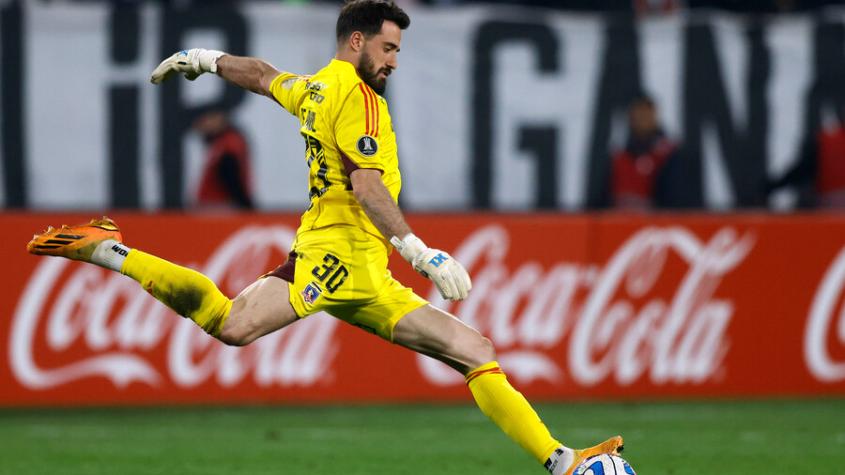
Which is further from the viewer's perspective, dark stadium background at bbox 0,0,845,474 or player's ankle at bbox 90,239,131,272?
dark stadium background at bbox 0,0,845,474

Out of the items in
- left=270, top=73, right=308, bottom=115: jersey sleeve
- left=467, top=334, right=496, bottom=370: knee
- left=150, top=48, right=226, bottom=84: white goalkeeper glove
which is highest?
left=150, top=48, right=226, bottom=84: white goalkeeper glove

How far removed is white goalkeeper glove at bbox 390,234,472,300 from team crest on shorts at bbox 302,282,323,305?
0.56m

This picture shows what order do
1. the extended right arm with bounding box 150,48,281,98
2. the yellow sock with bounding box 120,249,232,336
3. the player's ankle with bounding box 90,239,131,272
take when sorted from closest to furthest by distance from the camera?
the yellow sock with bounding box 120,249,232,336, the player's ankle with bounding box 90,239,131,272, the extended right arm with bounding box 150,48,281,98

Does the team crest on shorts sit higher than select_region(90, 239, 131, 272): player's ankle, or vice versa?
select_region(90, 239, 131, 272): player's ankle

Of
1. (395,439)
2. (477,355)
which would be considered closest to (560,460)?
(477,355)

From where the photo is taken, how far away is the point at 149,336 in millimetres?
10742

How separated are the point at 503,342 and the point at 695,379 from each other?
1.55 meters

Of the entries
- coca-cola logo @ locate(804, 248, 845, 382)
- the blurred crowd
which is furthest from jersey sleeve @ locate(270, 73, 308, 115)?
the blurred crowd

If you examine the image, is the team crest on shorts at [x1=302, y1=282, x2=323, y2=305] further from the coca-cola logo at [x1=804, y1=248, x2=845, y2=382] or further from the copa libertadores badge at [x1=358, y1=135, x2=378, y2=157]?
the coca-cola logo at [x1=804, y1=248, x2=845, y2=382]

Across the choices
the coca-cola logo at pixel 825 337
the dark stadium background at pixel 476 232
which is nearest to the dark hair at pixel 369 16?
the dark stadium background at pixel 476 232

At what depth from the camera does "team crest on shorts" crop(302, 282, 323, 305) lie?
651 cm

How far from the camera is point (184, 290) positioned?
6.52 metres

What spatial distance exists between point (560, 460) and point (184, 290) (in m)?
1.81

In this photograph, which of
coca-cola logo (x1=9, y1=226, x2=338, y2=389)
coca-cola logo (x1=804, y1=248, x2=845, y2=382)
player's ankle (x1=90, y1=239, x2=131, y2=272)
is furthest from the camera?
coca-cola logo (x1=804, y1=248, x2=845, y2=382)
